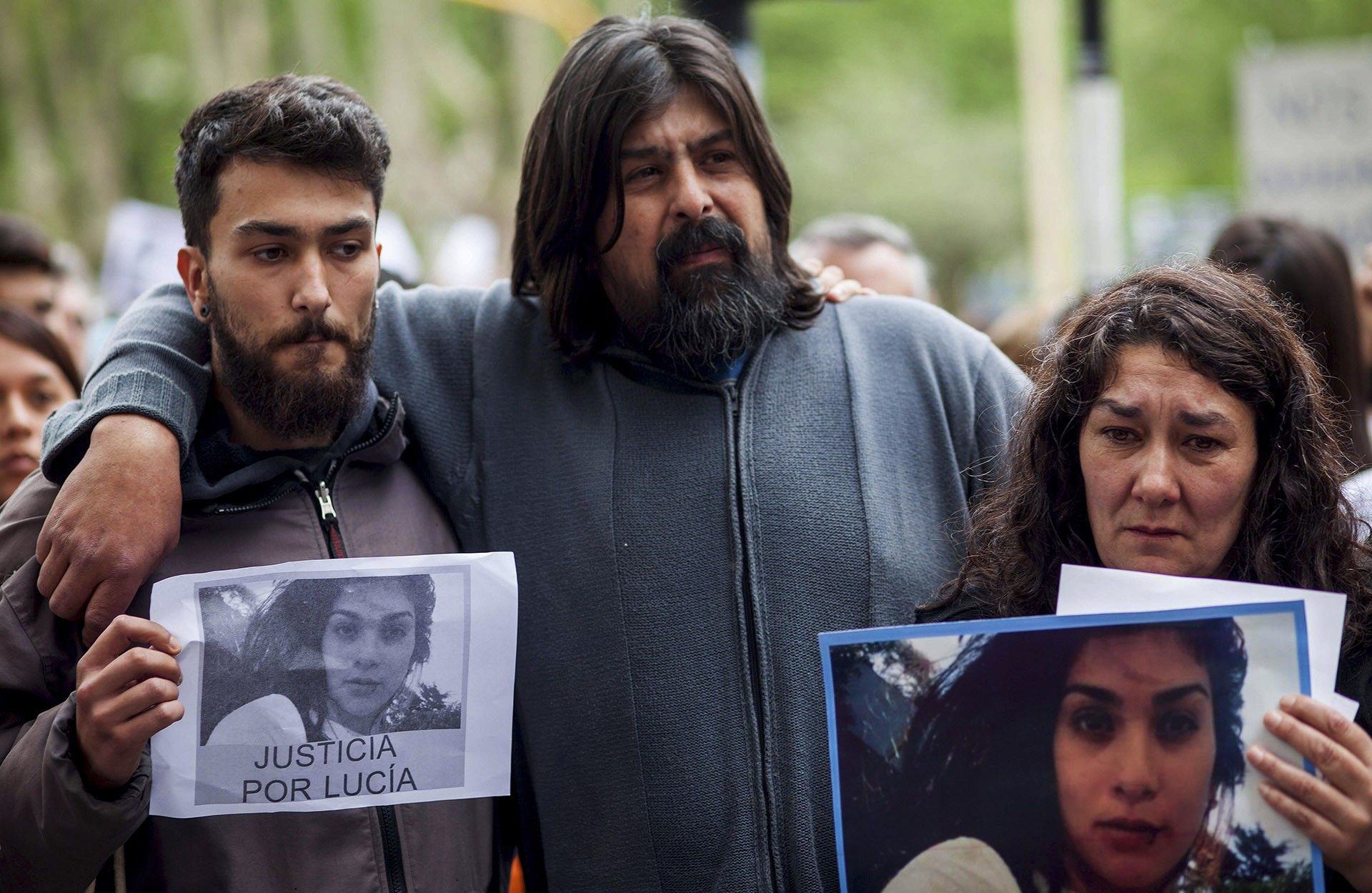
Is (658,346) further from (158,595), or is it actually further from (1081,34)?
(1081,34)

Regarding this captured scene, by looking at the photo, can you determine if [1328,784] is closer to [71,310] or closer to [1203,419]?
[1203,419]

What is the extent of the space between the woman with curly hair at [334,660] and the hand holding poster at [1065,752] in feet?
2.40

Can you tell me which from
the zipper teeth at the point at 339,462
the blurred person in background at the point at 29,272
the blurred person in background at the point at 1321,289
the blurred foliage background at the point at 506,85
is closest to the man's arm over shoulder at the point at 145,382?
the zipper teeth at the point at 339,462

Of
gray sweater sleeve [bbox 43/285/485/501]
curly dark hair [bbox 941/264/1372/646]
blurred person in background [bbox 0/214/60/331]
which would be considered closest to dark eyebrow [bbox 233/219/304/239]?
gray sweater sleeve [bbox 43/285/485/501]

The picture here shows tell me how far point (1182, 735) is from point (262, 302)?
171 cm

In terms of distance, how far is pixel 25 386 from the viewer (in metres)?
3.88

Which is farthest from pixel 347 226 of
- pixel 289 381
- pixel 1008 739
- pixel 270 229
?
pixel 1008 739

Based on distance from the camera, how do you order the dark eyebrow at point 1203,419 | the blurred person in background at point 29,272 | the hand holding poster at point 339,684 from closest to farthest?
the dark eyebrow at point 1203,419, the hand holding poster at point 339,684, the blurred person in background at point 29,272

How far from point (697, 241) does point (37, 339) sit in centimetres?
196

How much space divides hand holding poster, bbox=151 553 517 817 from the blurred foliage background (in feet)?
50.6

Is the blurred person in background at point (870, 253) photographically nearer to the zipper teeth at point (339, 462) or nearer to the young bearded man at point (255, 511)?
the zipper teeth at point (339, 462)

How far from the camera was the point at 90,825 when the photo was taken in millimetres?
2373

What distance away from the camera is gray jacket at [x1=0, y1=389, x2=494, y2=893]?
7.92ft

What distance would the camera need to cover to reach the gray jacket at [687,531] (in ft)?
9.00
